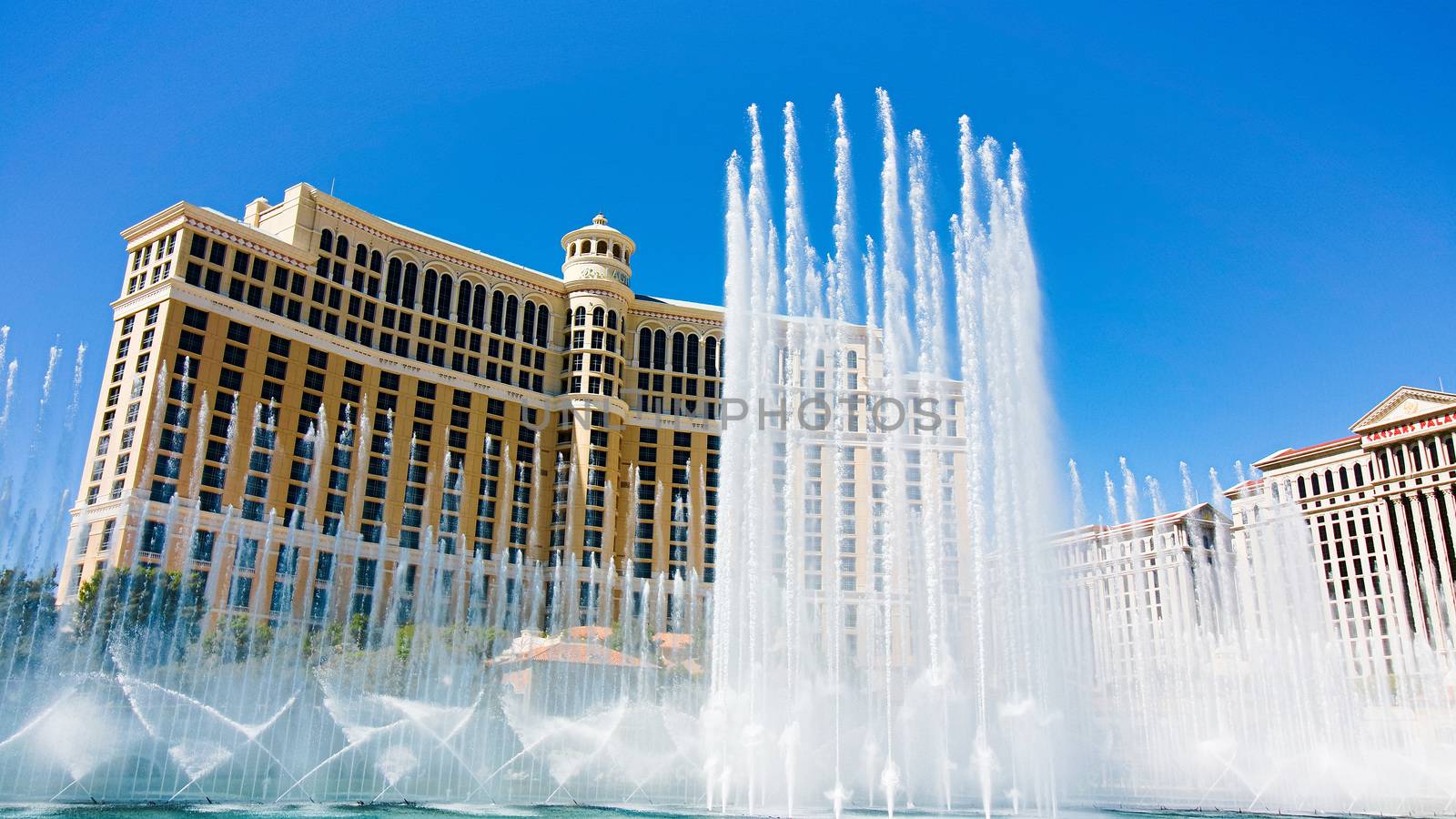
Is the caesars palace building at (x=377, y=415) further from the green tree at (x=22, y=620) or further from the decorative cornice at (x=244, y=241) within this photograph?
the green tree at (x=22, y=620)

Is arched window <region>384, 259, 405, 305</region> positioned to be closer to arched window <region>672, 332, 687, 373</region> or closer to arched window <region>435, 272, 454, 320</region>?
arched window <region>435, 272, 454, 320</region>

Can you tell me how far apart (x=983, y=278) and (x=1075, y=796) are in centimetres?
1382

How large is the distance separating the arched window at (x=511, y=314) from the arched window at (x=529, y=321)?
652 millimetres

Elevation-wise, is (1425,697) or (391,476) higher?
(391,476)

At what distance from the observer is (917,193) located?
3216 centimetres

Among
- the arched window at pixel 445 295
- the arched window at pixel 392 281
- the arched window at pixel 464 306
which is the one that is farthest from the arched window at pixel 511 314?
the arched window at pixel 392 281

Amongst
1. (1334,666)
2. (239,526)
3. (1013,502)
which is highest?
(239,526)

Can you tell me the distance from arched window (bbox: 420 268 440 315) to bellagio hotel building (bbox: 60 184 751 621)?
0.41 ft

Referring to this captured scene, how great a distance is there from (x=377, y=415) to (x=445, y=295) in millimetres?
10899

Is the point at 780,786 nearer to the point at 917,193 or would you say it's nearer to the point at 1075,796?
the point at 1075,796

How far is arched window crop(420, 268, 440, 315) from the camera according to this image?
245 feet

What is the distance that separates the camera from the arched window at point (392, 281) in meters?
73.1

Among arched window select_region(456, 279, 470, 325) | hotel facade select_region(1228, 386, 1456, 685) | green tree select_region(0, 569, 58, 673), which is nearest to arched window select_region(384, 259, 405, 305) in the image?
arched window select_region(456, 279, 470, 325)

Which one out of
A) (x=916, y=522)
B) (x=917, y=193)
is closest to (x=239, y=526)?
(x=916, y=522)
